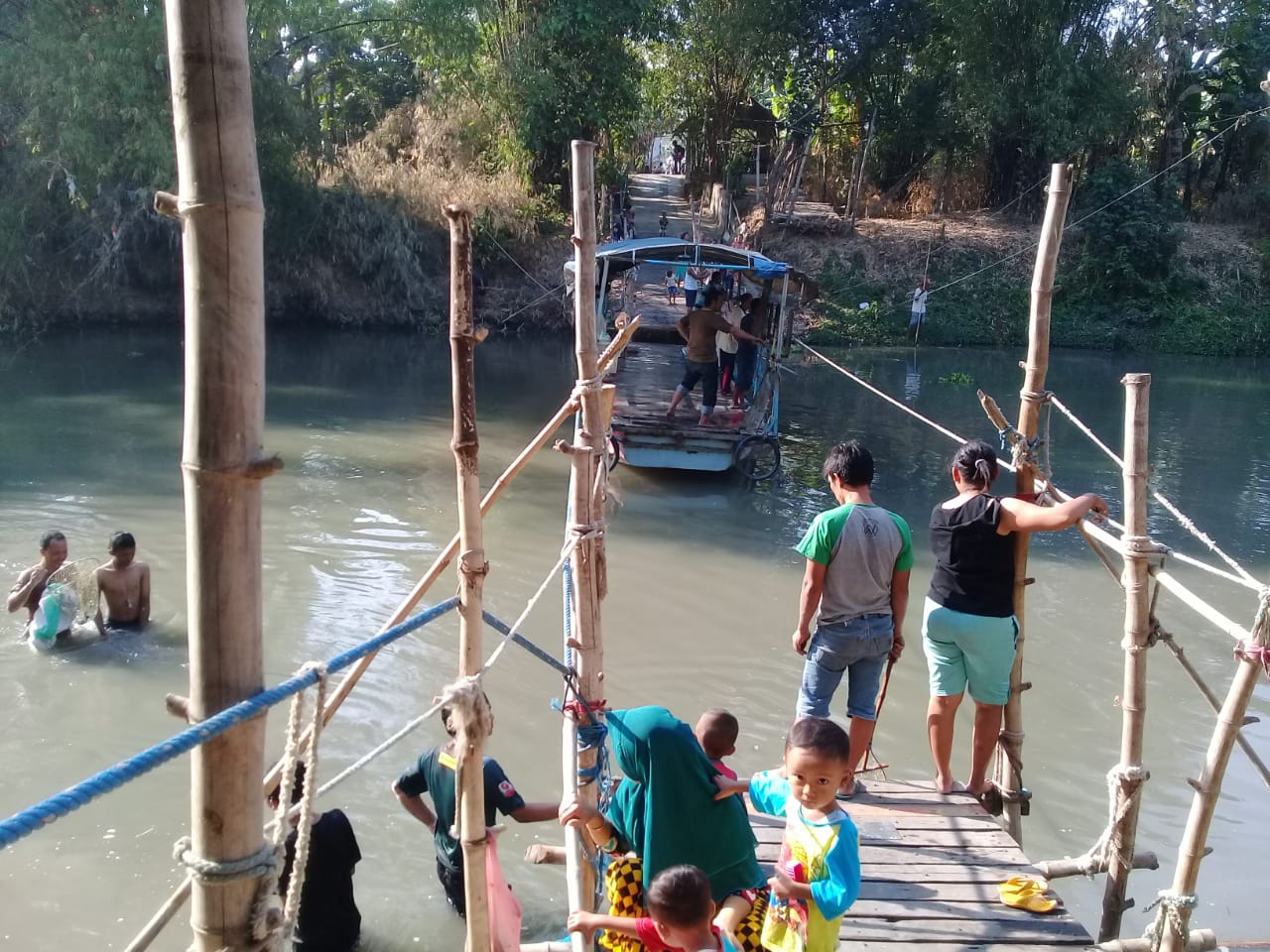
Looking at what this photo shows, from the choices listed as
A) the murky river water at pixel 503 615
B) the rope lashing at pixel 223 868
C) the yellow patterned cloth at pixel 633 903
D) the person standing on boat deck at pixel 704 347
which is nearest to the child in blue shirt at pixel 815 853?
the yellow patterned cloth at pixel 633 903

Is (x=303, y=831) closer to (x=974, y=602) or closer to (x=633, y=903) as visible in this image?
(x=633, y=903)

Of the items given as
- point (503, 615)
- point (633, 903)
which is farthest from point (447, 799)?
point (503, 615)

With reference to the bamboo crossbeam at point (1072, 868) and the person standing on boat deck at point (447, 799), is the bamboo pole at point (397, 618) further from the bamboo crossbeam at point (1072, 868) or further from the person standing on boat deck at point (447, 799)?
the bamboo crossbeam at point (1072, 868)

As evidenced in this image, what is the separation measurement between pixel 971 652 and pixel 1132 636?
68cm

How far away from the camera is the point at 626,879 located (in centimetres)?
325

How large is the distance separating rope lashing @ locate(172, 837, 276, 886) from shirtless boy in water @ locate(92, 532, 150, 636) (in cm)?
535

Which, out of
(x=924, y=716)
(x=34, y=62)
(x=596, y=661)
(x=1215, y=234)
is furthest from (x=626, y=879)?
(x=1215, y=234)

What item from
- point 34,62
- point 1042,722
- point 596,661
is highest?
point 34,62

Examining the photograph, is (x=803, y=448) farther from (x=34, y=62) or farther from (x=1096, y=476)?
(x=34, y=62)

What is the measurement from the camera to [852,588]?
4156 mm

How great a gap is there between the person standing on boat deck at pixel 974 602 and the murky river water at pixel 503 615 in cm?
132

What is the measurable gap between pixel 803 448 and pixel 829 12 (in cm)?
1528

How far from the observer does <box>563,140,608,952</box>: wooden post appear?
140 inches

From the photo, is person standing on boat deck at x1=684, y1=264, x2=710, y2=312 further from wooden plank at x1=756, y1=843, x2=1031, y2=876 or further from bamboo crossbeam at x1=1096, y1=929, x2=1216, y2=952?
bamboo crossbeam at x1=1096, y1=929, x2=1216, y2=952
